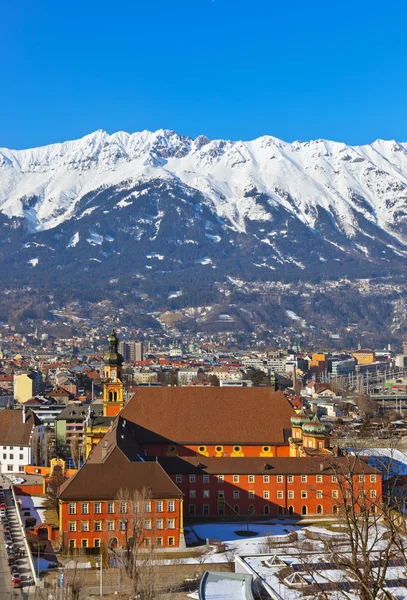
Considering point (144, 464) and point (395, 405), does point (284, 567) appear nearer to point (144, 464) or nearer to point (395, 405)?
point (144, 464)

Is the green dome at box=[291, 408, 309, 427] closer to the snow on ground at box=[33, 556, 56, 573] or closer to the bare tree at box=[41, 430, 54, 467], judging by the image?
the snow on ground at box=[33, 556, 56, 573]

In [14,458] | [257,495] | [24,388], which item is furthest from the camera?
[24,388]

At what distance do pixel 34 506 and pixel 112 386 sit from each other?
14741 millimetres

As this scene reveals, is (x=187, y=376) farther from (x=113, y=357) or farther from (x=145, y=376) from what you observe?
(x=113, y=357)

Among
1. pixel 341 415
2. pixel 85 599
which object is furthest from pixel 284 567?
pixel 341 415

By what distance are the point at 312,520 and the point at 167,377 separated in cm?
12006

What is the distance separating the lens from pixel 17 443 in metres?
78.0

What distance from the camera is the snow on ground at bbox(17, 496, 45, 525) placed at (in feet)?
183

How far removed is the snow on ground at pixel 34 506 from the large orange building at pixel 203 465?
458cm

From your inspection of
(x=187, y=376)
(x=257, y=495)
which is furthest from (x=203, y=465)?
(x=187, y=376)

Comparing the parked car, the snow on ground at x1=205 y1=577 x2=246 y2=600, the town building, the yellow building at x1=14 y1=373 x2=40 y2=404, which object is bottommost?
the parked car

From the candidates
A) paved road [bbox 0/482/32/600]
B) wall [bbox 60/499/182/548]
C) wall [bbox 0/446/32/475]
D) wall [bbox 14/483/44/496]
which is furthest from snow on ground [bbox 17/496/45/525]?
wall [bbox 0/446/32/475]

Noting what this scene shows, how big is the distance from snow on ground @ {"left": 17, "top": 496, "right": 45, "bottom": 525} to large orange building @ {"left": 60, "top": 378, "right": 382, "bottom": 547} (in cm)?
458

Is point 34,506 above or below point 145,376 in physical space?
below
